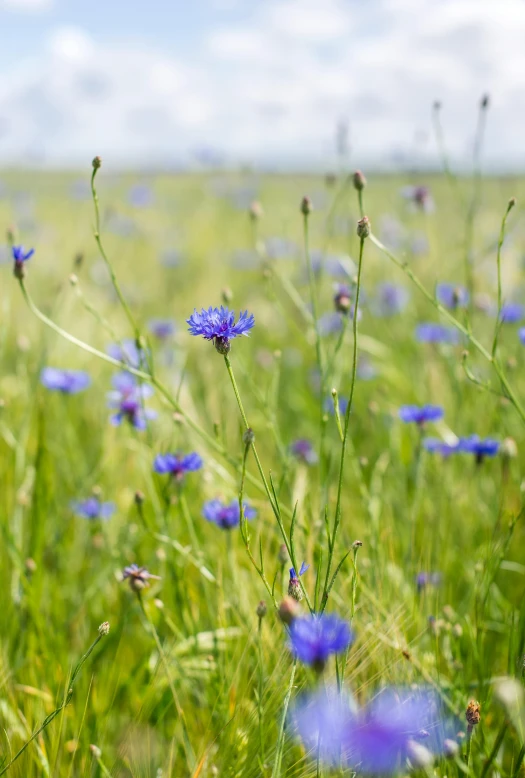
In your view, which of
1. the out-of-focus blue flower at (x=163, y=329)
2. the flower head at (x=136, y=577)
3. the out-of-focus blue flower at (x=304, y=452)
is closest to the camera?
the flower head at (x=136, y=577)

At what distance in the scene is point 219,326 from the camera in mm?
923

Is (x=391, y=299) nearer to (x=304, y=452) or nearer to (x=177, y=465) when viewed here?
(x=304, y=452)

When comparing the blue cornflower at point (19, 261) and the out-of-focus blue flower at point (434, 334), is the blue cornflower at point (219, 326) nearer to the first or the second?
the blue cornflower at point (19, 261)

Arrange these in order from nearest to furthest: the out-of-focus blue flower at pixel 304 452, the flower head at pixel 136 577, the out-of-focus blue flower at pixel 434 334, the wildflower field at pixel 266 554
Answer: the wildflower field at pixel 266 554
the flower head at pixel 136 577
the out-of-focus blue flower at pixel 304 452
the out-of-focus blue flower at pixel 434 334

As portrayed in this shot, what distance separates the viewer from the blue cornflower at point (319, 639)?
612 millimetres

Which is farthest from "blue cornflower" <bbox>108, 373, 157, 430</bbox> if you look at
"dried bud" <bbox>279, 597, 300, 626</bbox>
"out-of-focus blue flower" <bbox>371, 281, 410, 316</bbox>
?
"out-of-focus blue flower" <bbox>371, 281, 410, 316</bbox>

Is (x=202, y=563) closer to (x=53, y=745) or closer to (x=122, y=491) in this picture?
(x=53, y=745)

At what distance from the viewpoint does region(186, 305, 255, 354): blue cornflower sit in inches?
36.0

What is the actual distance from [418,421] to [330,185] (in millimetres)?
663

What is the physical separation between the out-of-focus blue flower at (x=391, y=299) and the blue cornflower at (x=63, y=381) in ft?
4.82

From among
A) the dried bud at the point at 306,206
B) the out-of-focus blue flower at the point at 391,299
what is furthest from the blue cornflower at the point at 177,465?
the out-of-focus blue flower at the point at 391,299

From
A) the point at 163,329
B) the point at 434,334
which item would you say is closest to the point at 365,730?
the point at 434,334

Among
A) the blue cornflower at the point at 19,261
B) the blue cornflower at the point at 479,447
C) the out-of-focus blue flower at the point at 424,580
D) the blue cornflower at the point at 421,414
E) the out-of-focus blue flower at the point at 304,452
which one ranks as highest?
the blue cornflower at the point at 19,261

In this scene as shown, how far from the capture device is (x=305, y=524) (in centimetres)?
117
